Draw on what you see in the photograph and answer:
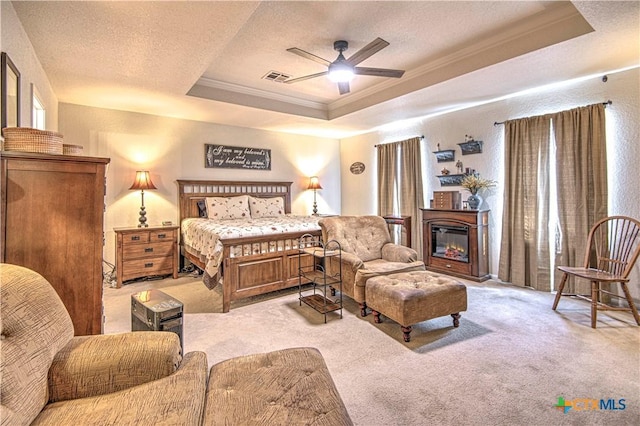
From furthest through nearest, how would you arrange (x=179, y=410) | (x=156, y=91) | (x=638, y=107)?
(x=156, y=91), (x=638, y=107), (x=179, y=410)

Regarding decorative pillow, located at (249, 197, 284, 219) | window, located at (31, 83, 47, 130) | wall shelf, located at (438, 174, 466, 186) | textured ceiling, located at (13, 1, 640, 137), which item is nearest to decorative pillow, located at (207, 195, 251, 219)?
A: decorative pillow, located at (249, 197, 284, 219)

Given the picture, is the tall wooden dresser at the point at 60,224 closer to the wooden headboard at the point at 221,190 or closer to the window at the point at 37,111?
the window at the point at 37,111

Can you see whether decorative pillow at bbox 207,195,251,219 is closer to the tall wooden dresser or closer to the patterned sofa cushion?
the tall wooden dresser

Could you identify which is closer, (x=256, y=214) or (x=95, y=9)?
(x=95, y=9)

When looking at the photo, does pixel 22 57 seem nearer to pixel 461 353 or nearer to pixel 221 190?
pixel 221 190

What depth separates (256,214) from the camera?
5.63 m

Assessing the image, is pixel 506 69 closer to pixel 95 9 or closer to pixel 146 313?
Answer: pixel 95 9

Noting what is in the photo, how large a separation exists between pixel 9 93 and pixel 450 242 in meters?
5.17

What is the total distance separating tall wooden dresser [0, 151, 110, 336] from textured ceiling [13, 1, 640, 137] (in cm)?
137

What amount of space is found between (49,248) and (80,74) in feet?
8.96

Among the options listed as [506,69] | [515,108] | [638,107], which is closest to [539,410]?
[506,69]

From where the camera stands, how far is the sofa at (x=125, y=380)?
41.9 inches

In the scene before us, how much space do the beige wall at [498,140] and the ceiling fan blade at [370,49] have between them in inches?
101

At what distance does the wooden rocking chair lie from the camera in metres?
2.92
